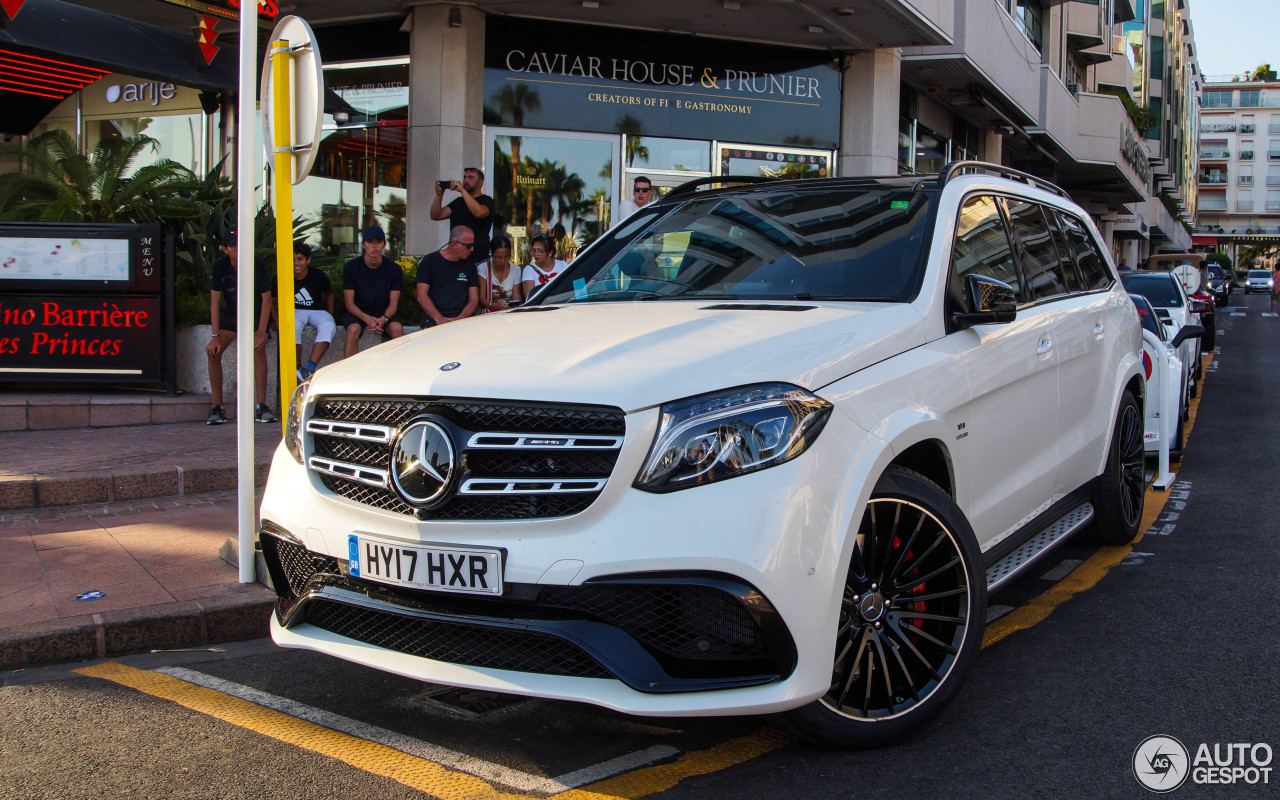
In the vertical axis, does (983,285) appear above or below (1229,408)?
above

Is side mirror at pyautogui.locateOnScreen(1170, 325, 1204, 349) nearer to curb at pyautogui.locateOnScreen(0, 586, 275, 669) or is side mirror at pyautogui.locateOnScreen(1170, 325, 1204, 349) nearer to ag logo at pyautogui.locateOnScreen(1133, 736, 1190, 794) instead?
ag logo at pyautogui.locateOnScreen(1133, 736, 1190, 794)

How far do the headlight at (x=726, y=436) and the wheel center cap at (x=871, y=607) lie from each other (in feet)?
1.77

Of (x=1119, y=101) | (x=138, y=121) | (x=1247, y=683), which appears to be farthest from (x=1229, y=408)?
(x=1119, y=101)

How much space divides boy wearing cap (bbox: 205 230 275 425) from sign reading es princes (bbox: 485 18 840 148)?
544cm

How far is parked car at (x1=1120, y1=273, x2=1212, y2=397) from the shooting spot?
13.1 metres

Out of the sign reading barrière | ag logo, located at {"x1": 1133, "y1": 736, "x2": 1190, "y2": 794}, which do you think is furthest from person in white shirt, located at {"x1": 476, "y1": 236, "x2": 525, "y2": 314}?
ag logo, located at {"x1": 1133, "y1": 736, "x2": 1190, "y2": 794}

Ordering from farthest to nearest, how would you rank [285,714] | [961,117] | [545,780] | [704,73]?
[961,117], [704,73], [285,714], [545,780]

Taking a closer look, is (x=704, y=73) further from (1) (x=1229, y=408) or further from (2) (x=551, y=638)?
(2) (x=551, y=638)

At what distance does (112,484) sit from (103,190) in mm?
5495

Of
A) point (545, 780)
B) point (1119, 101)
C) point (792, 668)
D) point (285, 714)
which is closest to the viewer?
point (792, 668)

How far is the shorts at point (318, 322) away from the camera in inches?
385

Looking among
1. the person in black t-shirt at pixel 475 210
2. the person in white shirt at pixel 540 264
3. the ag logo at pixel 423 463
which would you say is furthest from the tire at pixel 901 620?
the person in black t-shirt at pixel 475 210

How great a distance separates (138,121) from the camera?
52.8ft

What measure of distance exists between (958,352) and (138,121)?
1560 cm
